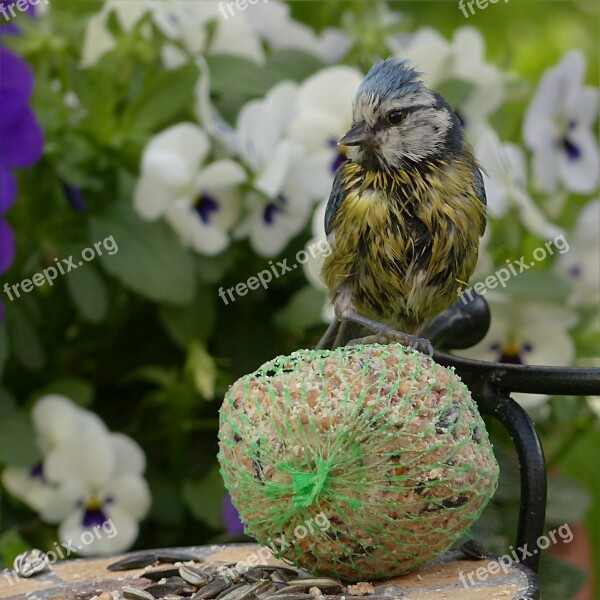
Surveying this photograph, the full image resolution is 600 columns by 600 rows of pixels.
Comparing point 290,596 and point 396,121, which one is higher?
point 396,121

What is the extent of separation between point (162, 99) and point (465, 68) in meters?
0.73

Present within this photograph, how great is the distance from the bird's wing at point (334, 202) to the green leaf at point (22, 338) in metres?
0.79

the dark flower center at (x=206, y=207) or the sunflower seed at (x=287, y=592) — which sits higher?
the dark flower center at (x=206, y=207)

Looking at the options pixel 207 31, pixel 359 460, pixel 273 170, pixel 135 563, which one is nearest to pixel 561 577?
pixel 273 170

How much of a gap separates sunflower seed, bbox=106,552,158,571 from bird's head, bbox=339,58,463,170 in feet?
2.00

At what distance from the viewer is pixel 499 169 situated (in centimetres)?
226

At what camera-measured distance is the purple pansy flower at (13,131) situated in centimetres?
194

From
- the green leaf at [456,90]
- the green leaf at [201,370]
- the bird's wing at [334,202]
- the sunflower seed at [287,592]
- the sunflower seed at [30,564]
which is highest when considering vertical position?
the green leaf at [456,90]

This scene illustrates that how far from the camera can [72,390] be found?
2.23 meters

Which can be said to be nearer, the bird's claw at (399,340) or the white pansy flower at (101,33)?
the bird's claw at (399,340)

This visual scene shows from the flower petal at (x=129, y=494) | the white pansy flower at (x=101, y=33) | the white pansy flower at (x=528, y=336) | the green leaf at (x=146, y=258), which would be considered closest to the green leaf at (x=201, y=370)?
the green leaf at (x=146, y=258)

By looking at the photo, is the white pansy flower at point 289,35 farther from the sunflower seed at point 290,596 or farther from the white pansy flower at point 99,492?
the sunflower seed at point 290,596

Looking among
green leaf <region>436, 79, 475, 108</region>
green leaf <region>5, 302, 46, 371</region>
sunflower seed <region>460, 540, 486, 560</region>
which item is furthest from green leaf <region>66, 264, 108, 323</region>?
sunflower seed <region>460, 540, 486, 560</region>

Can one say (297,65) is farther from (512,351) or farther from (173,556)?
(173,556)
